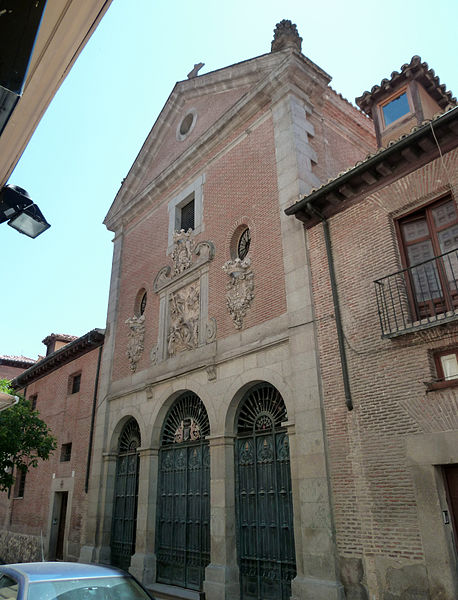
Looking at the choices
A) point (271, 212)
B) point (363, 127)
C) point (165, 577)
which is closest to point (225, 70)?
point (363, 127)

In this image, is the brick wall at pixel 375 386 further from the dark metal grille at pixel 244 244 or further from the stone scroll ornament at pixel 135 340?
the stone scroll ornament at pixel 135 340

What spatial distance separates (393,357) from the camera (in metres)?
7.56

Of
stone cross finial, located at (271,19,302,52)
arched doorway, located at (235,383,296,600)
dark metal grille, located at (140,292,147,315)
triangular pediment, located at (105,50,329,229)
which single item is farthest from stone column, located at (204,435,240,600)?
stone cross finial, located at (271,19,302,52)

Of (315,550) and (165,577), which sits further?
(165,577)

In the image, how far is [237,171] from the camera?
12570 mm

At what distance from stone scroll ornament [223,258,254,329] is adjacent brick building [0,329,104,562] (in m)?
6.96

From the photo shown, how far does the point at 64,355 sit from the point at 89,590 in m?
15.5

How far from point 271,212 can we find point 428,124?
4117 mm

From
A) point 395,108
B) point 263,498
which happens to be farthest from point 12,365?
point 395,108

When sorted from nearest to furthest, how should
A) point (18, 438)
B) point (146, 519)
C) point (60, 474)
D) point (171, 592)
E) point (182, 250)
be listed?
point (171, 592) < point (146, 519) < point (182, 250) < point (18, 438) < point (60, 474)

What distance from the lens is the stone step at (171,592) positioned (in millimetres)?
9992

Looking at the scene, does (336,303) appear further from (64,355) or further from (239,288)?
(64,355)

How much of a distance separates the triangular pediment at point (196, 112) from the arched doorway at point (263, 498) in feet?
24.6

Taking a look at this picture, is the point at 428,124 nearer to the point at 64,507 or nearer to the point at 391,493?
the point at 391,493
